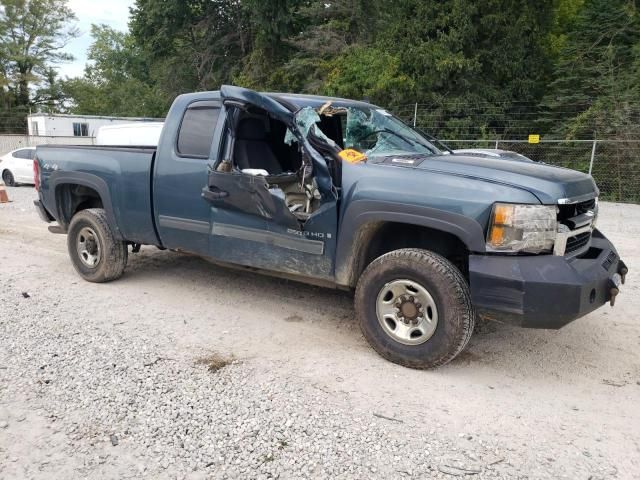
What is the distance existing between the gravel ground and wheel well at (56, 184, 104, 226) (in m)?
1.16

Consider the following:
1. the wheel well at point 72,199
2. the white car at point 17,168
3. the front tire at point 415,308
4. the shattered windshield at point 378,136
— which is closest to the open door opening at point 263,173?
the shattered windshield at point 378,136

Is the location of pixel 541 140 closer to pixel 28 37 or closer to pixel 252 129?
pixel 252 129

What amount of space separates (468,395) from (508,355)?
0.82 meters

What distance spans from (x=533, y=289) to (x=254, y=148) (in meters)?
2.87

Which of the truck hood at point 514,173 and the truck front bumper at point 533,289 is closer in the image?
the truck front bumper at point 533,289

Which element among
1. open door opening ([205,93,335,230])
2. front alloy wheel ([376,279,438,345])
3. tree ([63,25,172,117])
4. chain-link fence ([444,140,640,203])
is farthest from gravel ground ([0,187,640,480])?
tree ([63,25,172,117])

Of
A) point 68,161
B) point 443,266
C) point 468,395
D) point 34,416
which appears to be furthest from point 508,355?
point 68,161

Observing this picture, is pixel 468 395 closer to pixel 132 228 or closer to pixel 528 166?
pixel 528 166

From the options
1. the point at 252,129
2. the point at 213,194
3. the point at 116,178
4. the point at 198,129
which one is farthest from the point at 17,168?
the point at 213,194

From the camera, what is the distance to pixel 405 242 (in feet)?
14.0

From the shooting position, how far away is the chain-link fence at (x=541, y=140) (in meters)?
14.5

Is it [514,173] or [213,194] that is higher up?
[514,173]

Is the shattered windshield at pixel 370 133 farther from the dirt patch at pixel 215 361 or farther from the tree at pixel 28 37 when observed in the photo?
the tree at pixel 28 37

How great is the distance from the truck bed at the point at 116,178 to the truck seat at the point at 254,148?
95cm
